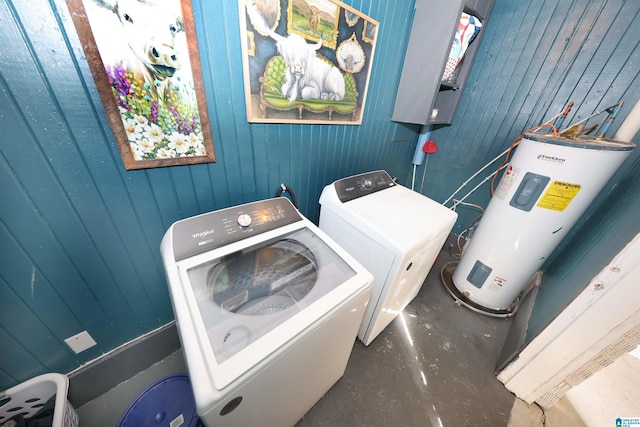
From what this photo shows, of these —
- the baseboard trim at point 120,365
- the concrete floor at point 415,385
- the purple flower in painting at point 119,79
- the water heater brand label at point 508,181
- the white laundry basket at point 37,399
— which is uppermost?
the purple flower in painting at point 119,79

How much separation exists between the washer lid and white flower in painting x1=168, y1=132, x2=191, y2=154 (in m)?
0.49

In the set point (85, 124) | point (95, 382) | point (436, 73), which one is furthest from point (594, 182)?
point (95, 382)

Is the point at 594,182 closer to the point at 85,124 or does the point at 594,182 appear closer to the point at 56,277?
the point at 85,124

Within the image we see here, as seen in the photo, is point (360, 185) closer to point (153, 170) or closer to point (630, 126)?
point (153, 170)

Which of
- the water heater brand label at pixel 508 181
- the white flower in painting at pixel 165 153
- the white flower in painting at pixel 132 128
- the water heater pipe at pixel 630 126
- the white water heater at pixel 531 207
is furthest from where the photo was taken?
the water heater brand label at pixel 508 181

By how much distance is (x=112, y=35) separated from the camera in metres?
0.68

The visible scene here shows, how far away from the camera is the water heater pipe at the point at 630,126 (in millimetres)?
1270

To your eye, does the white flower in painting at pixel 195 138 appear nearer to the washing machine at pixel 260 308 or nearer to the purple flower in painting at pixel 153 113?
the purple flower in painting at pixel 153 113

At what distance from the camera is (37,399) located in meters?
0.91

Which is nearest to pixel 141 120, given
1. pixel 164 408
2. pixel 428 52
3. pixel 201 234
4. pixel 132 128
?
pixel 132 128

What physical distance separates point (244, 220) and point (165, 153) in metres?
0.44

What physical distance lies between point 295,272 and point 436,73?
65.0 inches

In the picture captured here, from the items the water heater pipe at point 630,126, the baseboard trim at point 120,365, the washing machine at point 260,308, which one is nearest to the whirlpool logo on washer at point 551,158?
the water heater pipe at point 630,126

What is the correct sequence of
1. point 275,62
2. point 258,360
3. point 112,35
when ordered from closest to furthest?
point 258,360, point 112,35, point 275,62
